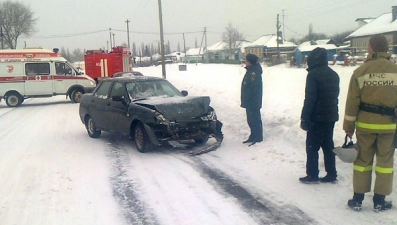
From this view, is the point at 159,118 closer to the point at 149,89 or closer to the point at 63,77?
the point at 149,89

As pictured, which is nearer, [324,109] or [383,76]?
[383,76]

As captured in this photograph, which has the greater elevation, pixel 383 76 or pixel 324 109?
pixel 383 76

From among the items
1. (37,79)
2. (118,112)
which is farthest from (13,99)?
(118,112)

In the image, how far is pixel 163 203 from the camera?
590 cm

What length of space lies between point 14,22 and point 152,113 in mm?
72278

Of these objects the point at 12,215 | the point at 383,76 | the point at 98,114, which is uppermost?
the point at 383,76

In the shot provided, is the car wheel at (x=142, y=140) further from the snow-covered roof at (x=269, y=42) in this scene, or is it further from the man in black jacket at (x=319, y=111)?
the snow-covered roof at (x=269, y=42)

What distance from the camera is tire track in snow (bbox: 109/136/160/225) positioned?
17.6 ft

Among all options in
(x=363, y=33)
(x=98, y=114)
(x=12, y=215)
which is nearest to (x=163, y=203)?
(x=12, y=215)

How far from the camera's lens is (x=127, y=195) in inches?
250

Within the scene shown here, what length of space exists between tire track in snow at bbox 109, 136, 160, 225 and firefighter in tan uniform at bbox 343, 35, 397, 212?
252 centimetres

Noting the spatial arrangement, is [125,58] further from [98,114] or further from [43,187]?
[43,187]

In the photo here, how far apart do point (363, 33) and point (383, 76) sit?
63611 millimetres

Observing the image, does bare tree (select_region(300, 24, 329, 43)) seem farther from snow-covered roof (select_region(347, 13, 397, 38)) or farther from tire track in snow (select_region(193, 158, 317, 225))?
tire track in snow (select_region(193, 158, 317, 225))
